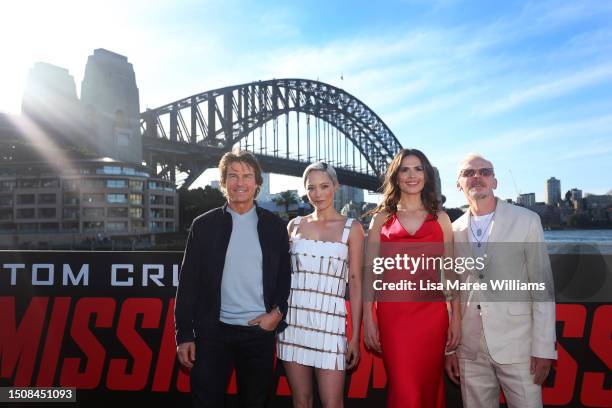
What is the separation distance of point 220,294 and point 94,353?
1783 millimetres

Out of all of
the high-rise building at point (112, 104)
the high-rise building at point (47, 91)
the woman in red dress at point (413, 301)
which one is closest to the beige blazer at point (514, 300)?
the woman in red dress at point (413, 301)

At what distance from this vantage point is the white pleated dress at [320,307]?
268 centimetres

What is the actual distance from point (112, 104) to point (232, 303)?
42.9 meters

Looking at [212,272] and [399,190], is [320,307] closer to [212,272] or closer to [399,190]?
[212,272]

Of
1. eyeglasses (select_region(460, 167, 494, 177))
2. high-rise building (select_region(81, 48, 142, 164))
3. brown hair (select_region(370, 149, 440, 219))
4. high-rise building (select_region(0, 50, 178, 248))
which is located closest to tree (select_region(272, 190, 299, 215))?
high-rise building (select_region(0, 50, 178, 248))

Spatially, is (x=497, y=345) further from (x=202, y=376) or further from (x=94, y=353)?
(x=94, y=353)

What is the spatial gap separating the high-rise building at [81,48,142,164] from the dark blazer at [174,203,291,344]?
4218 centimetres

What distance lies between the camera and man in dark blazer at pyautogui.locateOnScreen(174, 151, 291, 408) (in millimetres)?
2576

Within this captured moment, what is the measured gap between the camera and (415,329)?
2.62m

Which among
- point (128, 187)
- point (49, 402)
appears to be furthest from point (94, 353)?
point (128, 187)

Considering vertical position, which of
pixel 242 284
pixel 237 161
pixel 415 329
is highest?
pixel 237 161

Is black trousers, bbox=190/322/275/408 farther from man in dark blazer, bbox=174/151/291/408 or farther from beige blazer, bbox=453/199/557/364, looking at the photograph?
beige blazer, bbox=453/199/557/364

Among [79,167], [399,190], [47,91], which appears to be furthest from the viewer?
[47,91]
